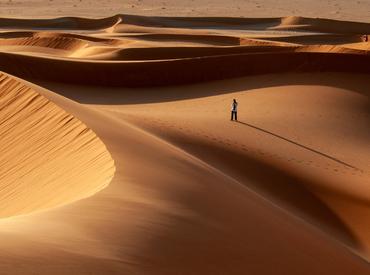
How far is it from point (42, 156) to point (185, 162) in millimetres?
1860

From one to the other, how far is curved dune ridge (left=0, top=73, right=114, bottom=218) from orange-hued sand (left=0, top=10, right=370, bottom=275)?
3 cm

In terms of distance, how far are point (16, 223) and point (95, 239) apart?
2.40ft

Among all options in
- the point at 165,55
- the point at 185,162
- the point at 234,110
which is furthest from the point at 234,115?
the point at 165,55

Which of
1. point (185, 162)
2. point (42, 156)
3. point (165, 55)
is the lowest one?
point (42, 156)

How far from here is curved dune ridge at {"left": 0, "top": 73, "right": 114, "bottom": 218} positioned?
7.87m

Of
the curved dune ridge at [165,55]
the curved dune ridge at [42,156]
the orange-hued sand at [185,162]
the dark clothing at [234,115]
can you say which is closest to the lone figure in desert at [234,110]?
the dark clothing at [234,115]

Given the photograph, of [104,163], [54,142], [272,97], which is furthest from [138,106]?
[104,163]

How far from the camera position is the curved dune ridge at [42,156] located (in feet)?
25.8

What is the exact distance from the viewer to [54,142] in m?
10.1

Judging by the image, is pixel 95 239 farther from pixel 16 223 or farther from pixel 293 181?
pixel 293 181

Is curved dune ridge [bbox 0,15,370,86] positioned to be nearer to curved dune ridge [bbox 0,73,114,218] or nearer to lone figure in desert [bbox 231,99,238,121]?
lone figure in desert [bbox 231,99,238,121]

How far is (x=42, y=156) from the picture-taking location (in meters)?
9.88

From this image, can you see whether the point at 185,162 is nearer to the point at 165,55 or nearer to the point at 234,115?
the point at 234,115

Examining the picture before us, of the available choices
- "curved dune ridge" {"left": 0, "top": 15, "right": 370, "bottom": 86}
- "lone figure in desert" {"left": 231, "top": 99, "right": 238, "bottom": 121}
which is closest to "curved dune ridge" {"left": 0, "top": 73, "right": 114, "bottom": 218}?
"lone figure in desert" {"left": 231, "top": 99, "right": 238, "bottom": 121}
